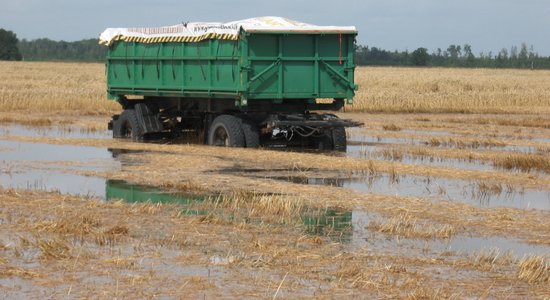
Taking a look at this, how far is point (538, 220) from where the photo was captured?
13.9 m

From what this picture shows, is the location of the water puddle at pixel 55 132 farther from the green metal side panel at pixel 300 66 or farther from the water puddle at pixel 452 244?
the water puddle at pixel 452 244

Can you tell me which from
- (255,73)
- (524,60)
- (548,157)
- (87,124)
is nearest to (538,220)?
(548,157)

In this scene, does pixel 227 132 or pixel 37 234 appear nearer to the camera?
pixel 37 234

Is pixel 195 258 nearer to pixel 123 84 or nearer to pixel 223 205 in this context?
pixel 223 205

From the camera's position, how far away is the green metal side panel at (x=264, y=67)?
902 inches

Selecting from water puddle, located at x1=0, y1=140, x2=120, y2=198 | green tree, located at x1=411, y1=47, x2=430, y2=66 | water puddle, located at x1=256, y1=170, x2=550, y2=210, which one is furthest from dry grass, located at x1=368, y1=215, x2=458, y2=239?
green tree, located at x1=411, y1=47, x2=430, y2=66

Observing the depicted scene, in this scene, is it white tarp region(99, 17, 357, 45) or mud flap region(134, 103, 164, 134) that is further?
mud flap region(134, 103, 164, 134)

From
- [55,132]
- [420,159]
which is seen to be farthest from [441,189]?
[55,132]

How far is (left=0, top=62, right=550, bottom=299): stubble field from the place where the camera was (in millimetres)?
9961

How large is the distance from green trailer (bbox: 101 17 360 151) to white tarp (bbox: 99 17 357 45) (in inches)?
0.8

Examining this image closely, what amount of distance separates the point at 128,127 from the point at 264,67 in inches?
211

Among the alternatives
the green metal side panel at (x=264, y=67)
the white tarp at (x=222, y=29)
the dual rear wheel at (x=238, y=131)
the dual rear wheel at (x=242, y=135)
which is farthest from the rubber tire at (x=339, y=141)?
the white tarp at (x=222, y=29)

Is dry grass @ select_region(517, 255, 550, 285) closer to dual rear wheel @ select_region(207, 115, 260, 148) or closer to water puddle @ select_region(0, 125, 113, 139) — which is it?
dual rear wheel @ select_region(207, 115, 260, 148)

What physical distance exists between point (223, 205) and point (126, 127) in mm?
12792
